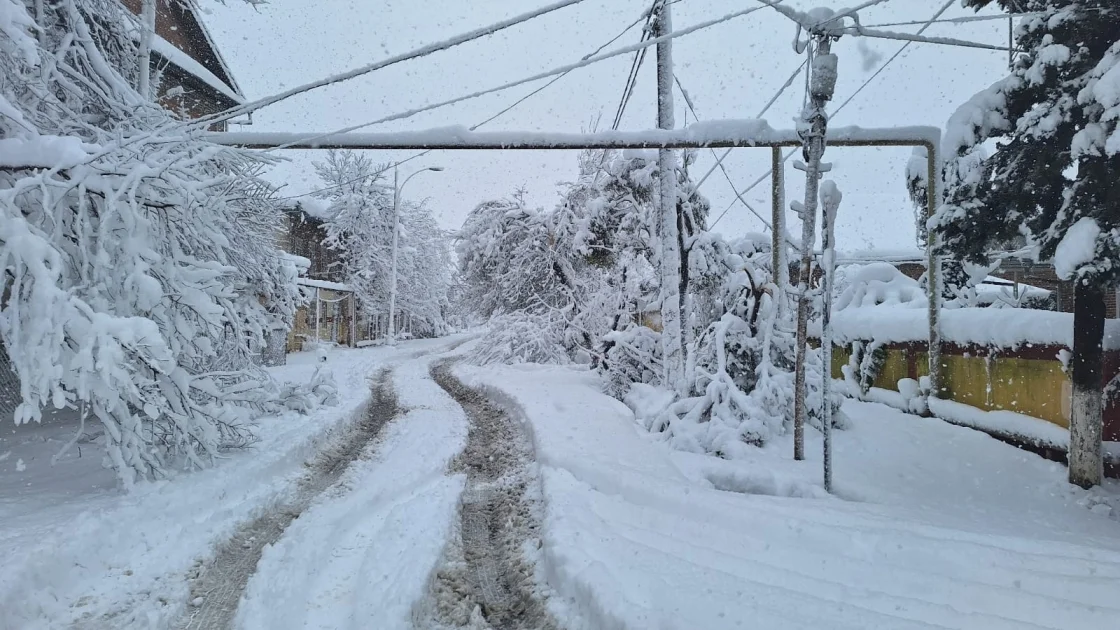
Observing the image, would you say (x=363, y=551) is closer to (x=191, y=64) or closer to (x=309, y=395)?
(x=309, y=395)

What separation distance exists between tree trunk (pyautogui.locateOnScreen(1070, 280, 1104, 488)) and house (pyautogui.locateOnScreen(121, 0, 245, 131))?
17.9 meters

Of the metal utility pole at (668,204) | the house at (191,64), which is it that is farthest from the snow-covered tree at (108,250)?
the house at (191,64)

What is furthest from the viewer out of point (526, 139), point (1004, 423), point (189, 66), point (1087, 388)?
point (189, 66)

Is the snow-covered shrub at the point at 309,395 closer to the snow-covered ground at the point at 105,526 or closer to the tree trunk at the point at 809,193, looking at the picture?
the snow-covered ground at the point at 105,526

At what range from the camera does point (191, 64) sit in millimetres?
17203

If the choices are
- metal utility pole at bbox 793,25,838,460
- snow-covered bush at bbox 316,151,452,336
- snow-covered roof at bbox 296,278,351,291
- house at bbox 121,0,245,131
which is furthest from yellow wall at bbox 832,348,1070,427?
snow-covered bush at bbox 316,151,452,336

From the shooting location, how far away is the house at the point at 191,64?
1638 centimetres

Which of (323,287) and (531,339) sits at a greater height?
(323,287)

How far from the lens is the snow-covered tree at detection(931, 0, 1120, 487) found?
184 inches

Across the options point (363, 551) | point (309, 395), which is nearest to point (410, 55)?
point (363, 551)

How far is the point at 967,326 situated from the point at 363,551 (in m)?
7.72

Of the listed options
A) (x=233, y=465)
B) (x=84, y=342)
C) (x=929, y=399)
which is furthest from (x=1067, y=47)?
(x=233, y=465)

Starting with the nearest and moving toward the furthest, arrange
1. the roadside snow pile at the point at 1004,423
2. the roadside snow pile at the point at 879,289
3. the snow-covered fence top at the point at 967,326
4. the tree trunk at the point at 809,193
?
the tree trunk at the point at 809,193, the snow-covered fence top at the point at 967,326, the roadside snow pile at the point at 1004,423, the roadside snow pile at the point at 879,289

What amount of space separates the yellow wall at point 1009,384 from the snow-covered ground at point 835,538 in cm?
52
